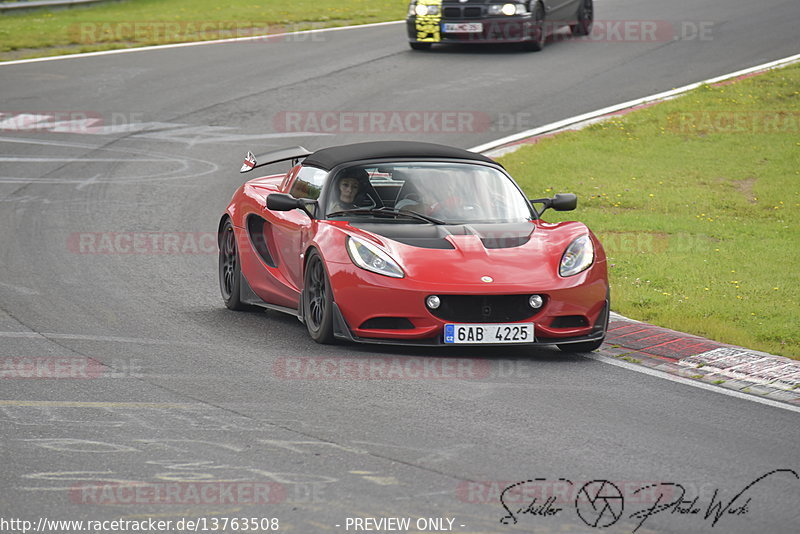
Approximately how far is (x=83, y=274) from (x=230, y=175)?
5460 mm

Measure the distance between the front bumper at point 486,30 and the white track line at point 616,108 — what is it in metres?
3.93

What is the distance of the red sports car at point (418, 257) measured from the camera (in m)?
8.39

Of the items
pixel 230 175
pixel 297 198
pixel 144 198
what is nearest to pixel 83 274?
pixel 297 198

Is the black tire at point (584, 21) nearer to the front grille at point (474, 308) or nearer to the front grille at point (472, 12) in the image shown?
the front grille at point (472, 12)

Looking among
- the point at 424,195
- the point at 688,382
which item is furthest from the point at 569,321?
the point at 424,195

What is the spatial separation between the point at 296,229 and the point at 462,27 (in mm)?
14893

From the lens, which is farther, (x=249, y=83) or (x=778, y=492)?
(x=249, y=83)

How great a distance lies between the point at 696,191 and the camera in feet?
50.7

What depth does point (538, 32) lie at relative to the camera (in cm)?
2441

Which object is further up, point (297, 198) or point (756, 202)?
point (297, 198)

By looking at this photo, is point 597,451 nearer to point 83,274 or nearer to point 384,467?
point 384,467

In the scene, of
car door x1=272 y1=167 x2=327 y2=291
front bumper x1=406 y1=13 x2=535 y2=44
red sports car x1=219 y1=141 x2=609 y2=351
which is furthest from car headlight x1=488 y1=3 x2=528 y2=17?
car door x1=272 y1=167 x2=327 y2=291

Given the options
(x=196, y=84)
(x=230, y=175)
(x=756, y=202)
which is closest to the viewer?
(x=756, y=202)

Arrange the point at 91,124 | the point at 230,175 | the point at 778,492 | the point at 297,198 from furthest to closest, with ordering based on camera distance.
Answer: the point at 91,124 < the point at 230,175 < the point at 297,198 < the point at 778,492
